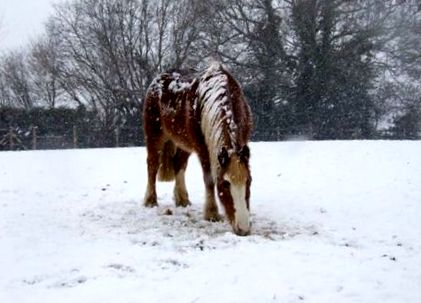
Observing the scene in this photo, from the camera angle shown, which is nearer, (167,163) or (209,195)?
(209,195)

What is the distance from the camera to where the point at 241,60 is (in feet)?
104

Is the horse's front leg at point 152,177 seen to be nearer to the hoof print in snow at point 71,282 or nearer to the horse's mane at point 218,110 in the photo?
the horse's mane at point 218,110

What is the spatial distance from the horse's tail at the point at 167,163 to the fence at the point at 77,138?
743 inches

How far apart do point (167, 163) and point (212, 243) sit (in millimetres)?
2782

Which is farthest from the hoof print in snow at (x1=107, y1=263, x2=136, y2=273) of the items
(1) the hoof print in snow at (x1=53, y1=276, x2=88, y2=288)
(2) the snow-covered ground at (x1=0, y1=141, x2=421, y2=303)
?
(1) the hoof print in snow at (x1=53, y1=276, x2=88, y2=288)

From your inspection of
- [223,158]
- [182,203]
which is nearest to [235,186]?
[223,158]

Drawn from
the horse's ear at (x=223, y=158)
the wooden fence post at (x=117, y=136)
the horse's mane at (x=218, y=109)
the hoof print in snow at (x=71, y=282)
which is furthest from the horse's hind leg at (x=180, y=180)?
the wooden fence post at (x=117, y=136)

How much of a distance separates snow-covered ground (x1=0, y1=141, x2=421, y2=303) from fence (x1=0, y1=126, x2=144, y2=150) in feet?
52.9

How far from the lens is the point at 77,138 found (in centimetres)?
2723

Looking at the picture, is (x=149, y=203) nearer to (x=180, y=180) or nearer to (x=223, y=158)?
(x=180, y=180)

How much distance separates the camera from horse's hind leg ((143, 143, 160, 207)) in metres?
7.99

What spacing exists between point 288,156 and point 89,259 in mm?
10314

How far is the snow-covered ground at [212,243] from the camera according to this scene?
4230 millimetres

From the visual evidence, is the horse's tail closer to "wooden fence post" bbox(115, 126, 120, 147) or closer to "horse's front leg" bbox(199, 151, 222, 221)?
"horse's front leg" bbox(199, 151, 222, 221)
